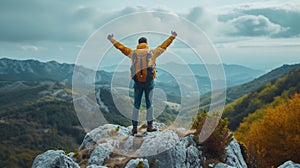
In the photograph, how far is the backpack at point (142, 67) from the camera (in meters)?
13.2

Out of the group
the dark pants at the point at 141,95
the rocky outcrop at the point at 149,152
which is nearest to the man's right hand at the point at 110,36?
the dark pants at the point at 141,95

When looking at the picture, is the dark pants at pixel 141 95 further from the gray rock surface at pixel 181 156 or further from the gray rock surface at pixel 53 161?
the gray rock surface at pixel 53 161

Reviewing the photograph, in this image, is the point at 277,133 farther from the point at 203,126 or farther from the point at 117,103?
the point at 117,103

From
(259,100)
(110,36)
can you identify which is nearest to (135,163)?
(110,36)

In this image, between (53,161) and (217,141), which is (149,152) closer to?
(217,141)

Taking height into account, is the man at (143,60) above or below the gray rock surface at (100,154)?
above

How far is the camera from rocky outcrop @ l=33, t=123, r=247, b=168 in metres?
14.2

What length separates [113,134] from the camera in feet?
55.5

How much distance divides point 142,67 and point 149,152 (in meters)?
4.21

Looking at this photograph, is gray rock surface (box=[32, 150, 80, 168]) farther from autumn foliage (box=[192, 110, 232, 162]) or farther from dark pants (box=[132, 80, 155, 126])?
autumn foliage (box=[192, 110, 232, 162])

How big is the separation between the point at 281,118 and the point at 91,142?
2386cm

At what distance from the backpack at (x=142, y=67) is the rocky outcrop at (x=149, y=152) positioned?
3398 mm

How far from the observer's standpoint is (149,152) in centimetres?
1430

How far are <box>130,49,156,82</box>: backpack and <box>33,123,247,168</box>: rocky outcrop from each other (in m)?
3.40
